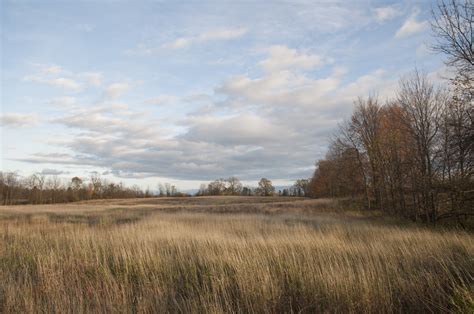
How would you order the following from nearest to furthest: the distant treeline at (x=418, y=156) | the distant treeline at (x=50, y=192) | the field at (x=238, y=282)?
the field at (x=238, y=282) < the distant treeline at (x=418, y=156) < the distant treeline at (x=50, y=192)

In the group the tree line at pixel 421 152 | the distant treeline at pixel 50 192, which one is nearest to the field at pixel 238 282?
the tree line at pixel 421 152

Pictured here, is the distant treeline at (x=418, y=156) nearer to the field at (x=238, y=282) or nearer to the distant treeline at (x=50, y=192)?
the field at (x=238, y=282)

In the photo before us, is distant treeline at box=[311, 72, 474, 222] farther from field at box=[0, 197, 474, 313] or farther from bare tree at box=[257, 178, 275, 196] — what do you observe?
bare tree at box=[257, 178, 275, 196]

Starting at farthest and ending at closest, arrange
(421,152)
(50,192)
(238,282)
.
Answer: (50,192), (421,152), (238,282)

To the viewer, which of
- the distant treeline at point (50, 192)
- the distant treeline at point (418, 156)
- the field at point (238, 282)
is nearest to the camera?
the field at point (238, 282)

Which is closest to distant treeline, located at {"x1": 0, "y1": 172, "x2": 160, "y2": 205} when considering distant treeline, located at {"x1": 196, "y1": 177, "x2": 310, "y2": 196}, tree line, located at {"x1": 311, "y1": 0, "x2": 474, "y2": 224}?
distant treeline, located at {"x1": 196, "y1": 177, "x2": 310, "y2": 196}

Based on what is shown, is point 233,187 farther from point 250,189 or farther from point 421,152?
point 421,152

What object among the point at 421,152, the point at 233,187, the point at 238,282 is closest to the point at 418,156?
the point at 421,152

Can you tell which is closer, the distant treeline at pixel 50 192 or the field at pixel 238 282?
the field at pixel 238 282

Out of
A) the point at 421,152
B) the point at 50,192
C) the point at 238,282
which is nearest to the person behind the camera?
the point at 238,282

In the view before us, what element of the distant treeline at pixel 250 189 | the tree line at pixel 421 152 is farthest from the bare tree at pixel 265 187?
the tree line at pixel 421 152

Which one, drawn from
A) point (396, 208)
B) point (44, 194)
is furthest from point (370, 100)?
point (44, 194)

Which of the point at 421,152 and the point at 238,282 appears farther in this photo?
the point at 421,152

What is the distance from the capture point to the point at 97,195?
98562 mm
